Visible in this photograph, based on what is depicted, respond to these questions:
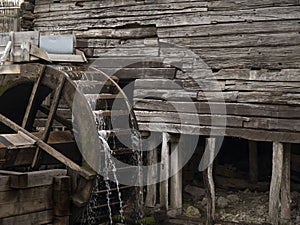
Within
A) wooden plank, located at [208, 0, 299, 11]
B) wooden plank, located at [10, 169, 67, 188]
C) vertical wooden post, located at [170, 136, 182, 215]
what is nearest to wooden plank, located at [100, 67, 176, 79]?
vertical wooden post, located at [170, 136, 182, 215]

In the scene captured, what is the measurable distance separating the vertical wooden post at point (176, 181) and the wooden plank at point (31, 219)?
2453mm

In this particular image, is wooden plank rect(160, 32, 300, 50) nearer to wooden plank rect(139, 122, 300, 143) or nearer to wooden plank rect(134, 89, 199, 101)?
wooden plank rect(134, 89, 199, 101)

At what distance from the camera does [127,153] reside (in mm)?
8250

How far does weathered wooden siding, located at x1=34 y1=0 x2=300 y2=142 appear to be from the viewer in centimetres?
779

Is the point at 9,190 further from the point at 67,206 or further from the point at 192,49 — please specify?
the point at 192,49

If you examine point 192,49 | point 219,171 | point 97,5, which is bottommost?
point 219,171

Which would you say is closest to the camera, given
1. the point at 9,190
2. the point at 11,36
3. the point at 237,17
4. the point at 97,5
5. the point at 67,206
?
the point at 9,190

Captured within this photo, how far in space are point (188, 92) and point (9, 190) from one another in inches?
122

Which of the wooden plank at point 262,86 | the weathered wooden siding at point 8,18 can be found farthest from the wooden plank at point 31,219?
the weathered wooden siding at point 8,18

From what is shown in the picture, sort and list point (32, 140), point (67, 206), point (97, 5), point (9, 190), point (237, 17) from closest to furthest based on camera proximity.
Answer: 1. point (9, 190)
2. point (67, 206)
3. point (32, 140)
4. point (237, 17)
5. point (97, 5)

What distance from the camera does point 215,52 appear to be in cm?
837

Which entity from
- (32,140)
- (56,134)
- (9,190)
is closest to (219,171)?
(56,134)

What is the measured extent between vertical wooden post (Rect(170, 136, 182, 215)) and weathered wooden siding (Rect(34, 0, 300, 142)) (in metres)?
0.32

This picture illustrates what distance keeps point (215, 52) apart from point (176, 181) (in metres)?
1.89
